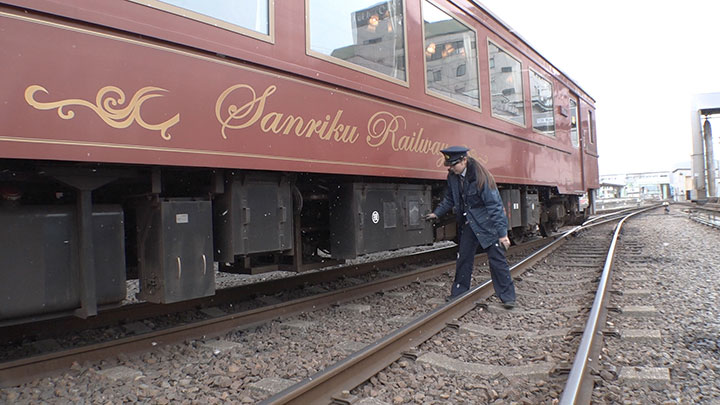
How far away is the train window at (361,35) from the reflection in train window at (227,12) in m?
0.39

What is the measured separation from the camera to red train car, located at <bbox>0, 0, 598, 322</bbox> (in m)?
2.12

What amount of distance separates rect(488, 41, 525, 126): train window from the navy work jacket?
5.58 feet

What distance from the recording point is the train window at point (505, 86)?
567cm

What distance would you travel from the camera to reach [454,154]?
4.12 m

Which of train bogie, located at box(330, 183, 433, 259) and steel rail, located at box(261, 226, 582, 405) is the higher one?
train bogie, located at box(330, 183, 433, 259)

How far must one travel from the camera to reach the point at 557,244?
8.20 meters

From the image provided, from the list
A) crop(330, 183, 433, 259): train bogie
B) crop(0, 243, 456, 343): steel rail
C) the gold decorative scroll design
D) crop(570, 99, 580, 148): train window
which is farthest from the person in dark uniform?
crop(570, 99, 580, 148): train window

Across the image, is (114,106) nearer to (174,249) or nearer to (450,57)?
(174,249)

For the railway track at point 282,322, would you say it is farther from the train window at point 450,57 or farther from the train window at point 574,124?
the train window at point 574,124

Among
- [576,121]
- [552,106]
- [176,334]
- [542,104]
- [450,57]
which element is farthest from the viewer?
[576,121]

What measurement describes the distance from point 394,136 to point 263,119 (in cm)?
141

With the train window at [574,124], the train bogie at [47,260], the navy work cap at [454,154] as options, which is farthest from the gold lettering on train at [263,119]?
the train window at [574,124]

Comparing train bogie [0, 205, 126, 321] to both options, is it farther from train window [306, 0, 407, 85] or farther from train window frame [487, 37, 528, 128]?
train window frame [487, 37, 528, 128]

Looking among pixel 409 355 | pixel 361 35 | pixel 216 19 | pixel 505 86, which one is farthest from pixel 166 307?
pixel 505 86
